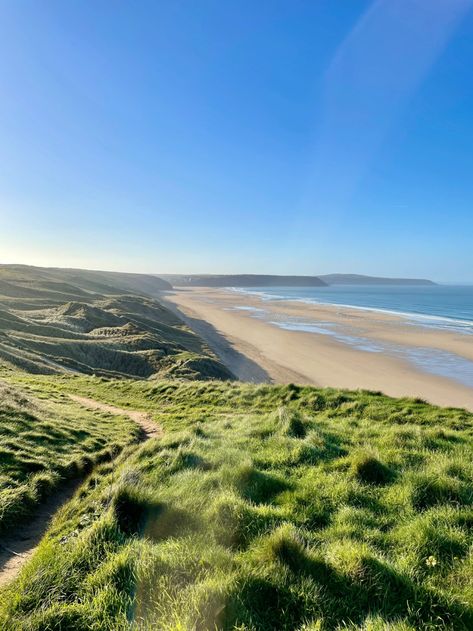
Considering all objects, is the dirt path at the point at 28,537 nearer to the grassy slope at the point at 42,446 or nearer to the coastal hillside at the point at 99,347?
the grassy slope at the point at 42,446

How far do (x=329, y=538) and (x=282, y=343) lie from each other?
1812 inches

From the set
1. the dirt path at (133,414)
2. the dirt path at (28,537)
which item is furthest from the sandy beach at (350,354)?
the dirt path at (28,537)

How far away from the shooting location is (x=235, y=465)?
6.74m

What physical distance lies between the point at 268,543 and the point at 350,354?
1632 inches

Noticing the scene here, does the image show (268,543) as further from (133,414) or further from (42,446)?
(133,414)

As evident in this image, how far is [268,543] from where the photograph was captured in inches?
164

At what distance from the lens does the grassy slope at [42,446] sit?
7230 mm

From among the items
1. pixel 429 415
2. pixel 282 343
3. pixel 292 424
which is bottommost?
pixel 282 343

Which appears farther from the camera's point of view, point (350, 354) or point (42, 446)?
point (350, 354)

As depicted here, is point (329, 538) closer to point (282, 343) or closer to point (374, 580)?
point (374, 580)

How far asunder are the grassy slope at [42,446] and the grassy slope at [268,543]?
1.03m

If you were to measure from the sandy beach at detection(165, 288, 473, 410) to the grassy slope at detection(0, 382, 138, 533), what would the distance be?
68.7 feet

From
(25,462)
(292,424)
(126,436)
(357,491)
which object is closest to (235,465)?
(357,491)

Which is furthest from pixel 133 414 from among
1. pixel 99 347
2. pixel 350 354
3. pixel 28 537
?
pixel 350 354
